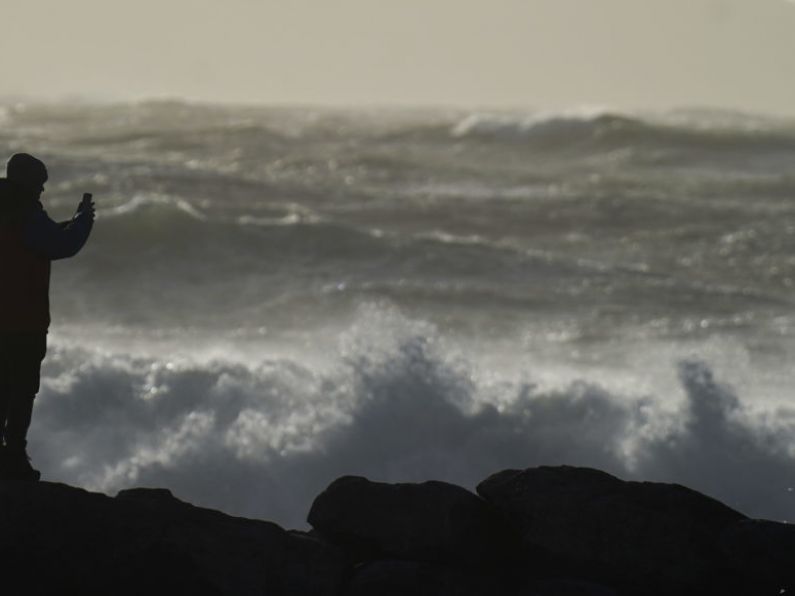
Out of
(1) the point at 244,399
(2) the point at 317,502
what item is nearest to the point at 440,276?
(1) the point at 244,399

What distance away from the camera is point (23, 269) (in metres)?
5.95

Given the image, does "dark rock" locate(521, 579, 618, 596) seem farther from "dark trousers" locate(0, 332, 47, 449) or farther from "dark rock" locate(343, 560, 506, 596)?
"dark trousers" locate(0, 332, 47, 449)

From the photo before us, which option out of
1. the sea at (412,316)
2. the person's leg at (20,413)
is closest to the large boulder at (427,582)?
the person's leg at (20,413)

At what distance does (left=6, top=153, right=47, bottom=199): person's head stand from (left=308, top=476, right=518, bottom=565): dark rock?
1672 mm

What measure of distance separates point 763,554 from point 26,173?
120 inches

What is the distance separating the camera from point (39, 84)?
57219 millimetres

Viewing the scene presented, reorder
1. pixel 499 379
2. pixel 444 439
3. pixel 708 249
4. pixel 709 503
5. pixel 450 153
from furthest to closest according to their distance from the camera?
pixel 450 153 → pixel 708 249 → pixel 499 379 → pixel 444 439 → pixel 709 503

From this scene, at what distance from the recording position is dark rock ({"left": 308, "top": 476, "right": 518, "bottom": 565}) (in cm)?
608

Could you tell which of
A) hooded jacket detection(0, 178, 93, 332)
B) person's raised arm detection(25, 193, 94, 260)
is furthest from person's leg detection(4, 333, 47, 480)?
person's raised arm detection(25, 193, 94, 260)

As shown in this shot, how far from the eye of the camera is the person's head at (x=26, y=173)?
19.4 feet

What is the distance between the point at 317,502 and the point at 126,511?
0.83 metres

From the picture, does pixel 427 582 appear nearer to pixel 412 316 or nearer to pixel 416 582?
pixel 416 582

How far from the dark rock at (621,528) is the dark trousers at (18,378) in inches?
70.9

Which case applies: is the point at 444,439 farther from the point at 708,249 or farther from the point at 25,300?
the point at 708,249
